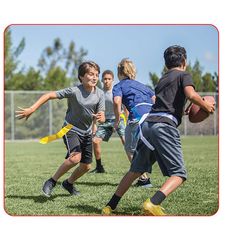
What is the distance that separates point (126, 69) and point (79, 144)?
98 centimetres

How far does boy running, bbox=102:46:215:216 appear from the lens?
13.8 ft

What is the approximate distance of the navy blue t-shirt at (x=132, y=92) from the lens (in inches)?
225

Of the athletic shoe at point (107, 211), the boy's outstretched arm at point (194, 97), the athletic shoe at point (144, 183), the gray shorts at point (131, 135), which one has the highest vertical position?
the boy's outstretched arm at point (194, 97)

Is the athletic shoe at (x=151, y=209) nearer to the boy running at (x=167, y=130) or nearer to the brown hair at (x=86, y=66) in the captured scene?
the boy running at (x=167, y=130)

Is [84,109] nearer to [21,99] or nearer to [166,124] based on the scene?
[166,124]

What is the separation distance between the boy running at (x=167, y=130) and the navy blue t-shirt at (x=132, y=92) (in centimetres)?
131

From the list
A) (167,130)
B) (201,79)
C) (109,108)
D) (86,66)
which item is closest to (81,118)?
(86,66)

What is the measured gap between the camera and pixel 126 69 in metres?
5.77

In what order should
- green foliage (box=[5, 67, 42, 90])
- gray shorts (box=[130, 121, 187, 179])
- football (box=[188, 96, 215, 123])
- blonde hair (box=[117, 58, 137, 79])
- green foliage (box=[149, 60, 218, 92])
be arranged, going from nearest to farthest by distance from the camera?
gray shorts (box=[130, 121, 187, 179]), football (box=[188, 96, 215, 123]), blonde hair (box=[117, 58, 137, 79]), green foliage (box=[149, 60, 218, 92]), green foliage (box=[5, 67, 42, 90])

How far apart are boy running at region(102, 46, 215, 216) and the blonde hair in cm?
136

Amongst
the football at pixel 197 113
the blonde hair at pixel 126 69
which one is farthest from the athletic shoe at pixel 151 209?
the blonde hair at pixel 126 69

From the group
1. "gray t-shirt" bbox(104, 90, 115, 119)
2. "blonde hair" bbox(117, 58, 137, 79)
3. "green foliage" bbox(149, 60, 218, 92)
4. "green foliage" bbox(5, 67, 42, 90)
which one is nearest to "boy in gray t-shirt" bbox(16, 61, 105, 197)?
"blonde hair" bbox(117, 58, 137, 79)

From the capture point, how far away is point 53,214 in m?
4.56

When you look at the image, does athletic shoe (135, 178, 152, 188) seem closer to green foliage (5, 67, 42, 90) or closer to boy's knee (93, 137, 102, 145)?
boy's knee (93, 137, 102, 145)
